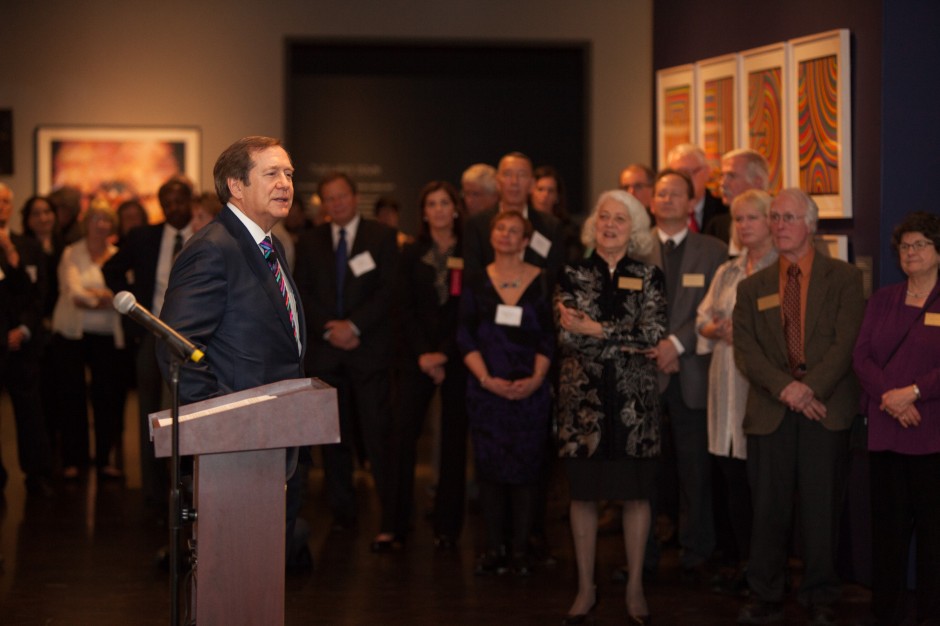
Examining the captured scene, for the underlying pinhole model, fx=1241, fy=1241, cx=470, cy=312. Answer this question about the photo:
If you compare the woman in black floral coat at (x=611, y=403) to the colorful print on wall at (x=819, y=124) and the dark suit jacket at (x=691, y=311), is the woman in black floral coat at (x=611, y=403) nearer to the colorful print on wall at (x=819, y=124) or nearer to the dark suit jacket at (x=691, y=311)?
the dark suit jacket at (x=691, y=311)

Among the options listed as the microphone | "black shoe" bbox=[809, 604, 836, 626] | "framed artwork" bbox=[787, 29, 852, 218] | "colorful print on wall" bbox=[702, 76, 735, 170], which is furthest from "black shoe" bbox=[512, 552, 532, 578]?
the microphone

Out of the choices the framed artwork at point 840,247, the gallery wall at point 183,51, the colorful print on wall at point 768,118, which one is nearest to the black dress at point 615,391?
the framed artwork at point 840,247

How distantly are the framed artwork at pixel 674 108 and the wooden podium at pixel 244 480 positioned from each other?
5525 mm

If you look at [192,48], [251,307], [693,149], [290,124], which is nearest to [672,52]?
[693,149]

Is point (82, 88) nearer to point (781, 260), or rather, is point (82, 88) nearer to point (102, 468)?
point (102, 468)

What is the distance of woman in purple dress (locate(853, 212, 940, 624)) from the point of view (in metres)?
4.73

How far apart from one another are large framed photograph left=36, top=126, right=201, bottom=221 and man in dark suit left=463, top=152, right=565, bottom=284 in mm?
3750

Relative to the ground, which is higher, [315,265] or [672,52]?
[672,52]

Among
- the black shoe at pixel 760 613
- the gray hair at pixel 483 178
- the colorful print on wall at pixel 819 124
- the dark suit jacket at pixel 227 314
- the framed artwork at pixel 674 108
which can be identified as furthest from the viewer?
the framed artwork at pixel 674 108

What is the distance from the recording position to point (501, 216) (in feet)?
19.1

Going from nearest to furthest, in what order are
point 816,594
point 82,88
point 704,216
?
point 816,594
point 704,216
point 82,88

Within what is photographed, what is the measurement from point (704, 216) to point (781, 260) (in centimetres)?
145

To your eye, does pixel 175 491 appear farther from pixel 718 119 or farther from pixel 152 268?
pixel 718 119

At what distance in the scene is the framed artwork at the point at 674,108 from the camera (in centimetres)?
816
